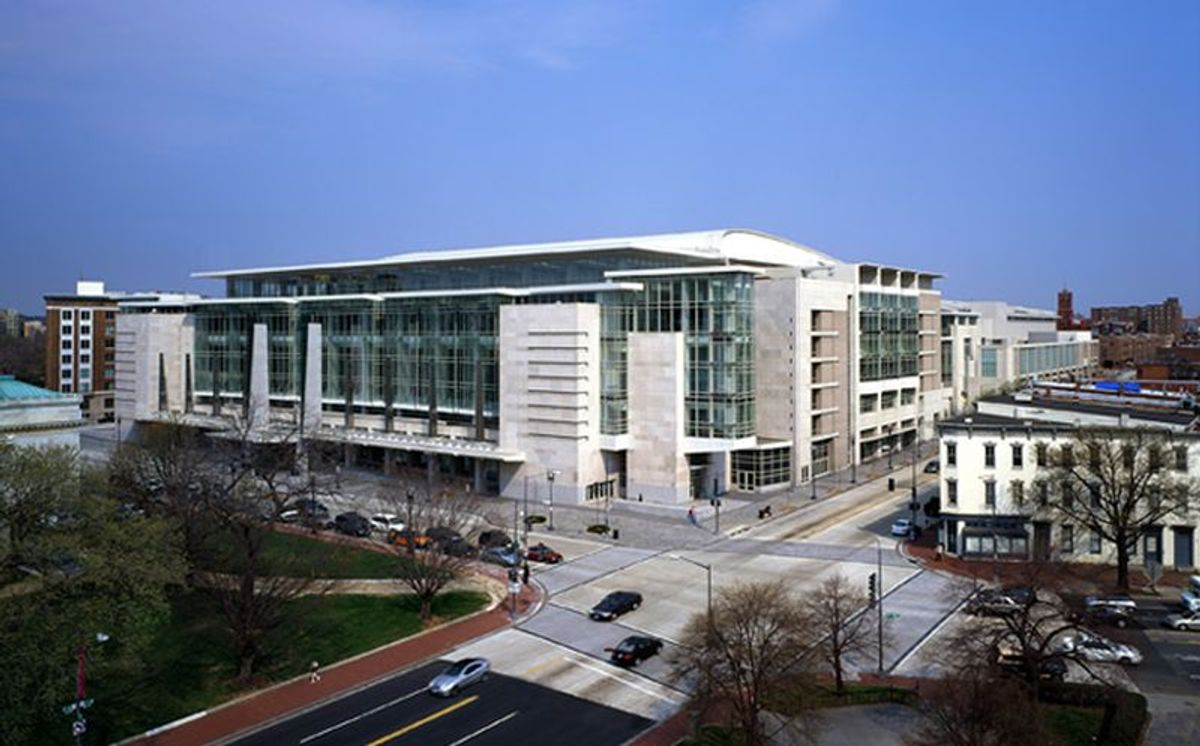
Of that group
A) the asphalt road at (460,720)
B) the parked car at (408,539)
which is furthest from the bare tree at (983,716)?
the parked car at (408,539)

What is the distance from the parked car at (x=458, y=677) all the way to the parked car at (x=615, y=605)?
8.42 metres

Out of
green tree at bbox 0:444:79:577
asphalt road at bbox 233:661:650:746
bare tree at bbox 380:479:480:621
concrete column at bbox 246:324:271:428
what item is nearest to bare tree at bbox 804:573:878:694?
asphalt road at bbox 233:661:650:746

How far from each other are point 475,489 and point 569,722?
161ft

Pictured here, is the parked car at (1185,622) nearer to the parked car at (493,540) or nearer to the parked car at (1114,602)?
the parked car at (1114,602)

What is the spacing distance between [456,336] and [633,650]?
5089 centimetres

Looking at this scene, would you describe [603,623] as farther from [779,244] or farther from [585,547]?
[779,244]

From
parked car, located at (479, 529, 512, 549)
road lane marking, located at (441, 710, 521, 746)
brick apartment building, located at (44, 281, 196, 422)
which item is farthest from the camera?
brick apartment building, located at (44, 281, 196, 422)

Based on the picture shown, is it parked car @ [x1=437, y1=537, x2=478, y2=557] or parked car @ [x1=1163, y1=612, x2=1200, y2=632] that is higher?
parked car @ [x1=437, y1=537, x2=478, y2=557]

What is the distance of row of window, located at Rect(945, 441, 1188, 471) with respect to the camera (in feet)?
165

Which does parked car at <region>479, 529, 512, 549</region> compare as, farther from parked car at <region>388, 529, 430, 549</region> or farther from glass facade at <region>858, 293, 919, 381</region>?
glass facade at <region>858, 293, 919, 381</region>

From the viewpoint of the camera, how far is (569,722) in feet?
116

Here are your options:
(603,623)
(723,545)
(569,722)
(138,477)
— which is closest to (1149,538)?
(723,545)

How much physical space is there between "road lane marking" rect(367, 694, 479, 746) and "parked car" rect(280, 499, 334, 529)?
3197 centimetres

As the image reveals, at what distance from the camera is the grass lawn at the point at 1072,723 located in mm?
31478
